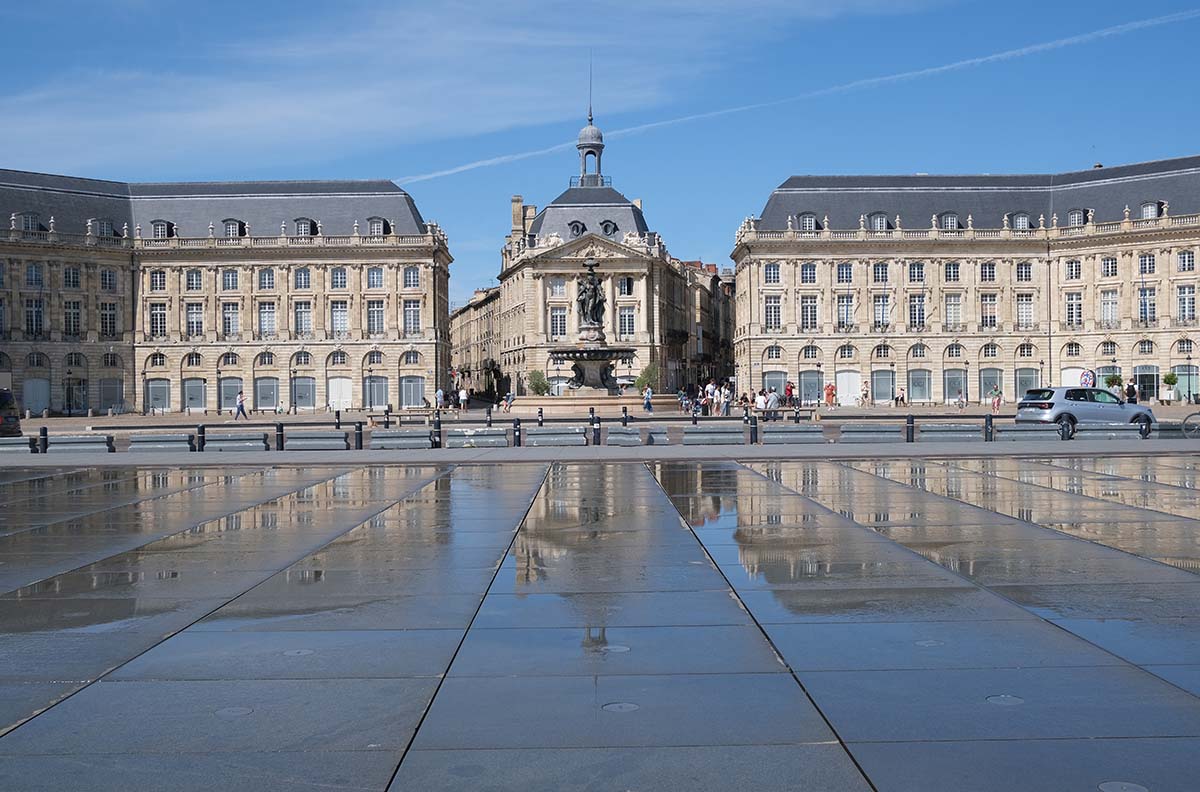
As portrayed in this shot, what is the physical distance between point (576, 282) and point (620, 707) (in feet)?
311

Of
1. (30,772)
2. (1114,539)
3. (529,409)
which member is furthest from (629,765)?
(529,409)

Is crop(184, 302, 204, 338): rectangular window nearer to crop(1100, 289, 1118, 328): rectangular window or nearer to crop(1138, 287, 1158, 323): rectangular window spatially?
crop(1100, 289, 1118, 328): rectangular window

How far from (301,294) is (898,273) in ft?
154

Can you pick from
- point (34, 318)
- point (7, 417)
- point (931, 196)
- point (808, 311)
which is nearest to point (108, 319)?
point (34, 318)

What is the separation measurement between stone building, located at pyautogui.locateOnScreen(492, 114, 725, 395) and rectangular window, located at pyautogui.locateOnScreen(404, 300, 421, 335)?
35.8 ft

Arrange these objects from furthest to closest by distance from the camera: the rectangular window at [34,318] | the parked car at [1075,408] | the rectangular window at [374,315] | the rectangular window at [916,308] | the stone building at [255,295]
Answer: the rectangular window at [916,308], the rectangular window at [374,315], the stone building at [255,295], the rectangular window at [34,318], the parked car at [1075,408]

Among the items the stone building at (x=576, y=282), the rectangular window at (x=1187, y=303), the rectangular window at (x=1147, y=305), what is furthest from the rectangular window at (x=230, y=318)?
Result: the rectangular window at (x=1187, y=303)

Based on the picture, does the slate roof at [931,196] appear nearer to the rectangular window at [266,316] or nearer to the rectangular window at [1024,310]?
the rectangular window at [1024,310]

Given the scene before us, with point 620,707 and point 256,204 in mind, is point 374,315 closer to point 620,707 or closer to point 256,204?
point 256,204

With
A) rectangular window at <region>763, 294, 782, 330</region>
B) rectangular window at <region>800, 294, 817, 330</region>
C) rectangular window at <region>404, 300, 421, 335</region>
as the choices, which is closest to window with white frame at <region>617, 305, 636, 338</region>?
rectangular window at <region>763, 294, 782, 330</region>

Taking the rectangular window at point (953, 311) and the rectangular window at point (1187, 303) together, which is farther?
the rectangular window at point (953, 311)

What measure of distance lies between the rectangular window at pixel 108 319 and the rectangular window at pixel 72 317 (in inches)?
68.3

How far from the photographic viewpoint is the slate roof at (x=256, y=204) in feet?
300

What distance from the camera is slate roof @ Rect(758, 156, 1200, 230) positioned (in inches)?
3661
